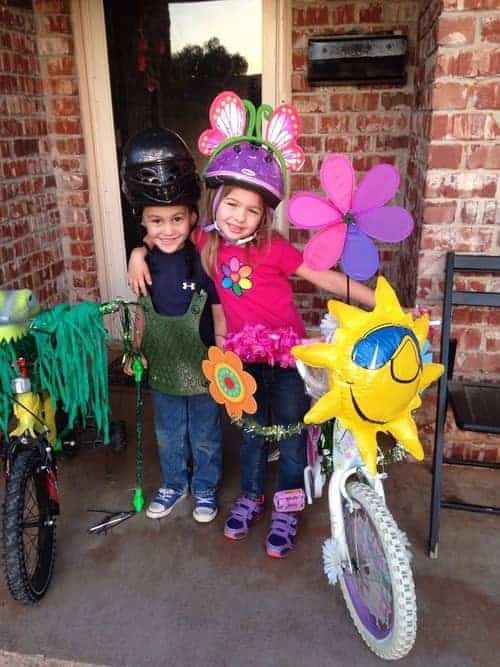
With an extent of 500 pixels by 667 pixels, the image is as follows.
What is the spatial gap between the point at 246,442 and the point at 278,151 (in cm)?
118

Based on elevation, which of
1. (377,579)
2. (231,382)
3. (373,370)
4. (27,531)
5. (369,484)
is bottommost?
(27,531)

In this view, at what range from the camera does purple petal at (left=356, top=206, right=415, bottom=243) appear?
1931 mm

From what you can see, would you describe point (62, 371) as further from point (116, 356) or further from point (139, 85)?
point (139, 85)

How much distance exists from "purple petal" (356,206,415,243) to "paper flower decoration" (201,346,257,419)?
595mm

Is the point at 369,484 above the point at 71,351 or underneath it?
underneath

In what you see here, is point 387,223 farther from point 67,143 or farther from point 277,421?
point 67,143

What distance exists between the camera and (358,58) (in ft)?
11.1

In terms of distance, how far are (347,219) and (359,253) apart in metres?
0.12

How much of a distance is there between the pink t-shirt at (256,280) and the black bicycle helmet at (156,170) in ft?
0.83

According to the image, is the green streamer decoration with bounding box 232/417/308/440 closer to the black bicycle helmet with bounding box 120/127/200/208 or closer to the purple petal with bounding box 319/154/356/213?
the purple petal with bounding box 319/154/356/213

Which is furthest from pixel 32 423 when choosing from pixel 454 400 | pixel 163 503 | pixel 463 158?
pixel 463 158

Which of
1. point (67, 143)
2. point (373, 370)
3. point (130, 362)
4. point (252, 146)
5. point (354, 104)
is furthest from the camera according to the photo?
point (67, 143)

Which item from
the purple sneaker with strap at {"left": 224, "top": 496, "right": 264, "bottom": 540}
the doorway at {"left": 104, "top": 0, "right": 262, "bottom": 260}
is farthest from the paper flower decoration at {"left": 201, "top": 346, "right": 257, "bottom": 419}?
the doorway at {"left": 104, "top": 0, "right": 262, "bottom": 260}

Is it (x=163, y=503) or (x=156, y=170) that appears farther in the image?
(x=163, y=503)
